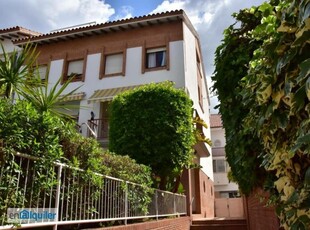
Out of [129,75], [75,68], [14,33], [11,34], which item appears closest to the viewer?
[129,75]

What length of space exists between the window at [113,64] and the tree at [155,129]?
6843 millimetres

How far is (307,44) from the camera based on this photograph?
1891 mm

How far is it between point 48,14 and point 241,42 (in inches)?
400

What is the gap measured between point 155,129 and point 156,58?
26.2 feet

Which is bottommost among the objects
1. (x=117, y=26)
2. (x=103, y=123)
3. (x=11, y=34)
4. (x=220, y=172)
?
(x=220, y=172)

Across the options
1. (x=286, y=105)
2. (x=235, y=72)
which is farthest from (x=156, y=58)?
(x=286, y=105)

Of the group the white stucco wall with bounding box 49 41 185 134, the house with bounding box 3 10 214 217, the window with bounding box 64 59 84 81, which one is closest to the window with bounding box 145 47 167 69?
the house with bounding box 3 10 214 217

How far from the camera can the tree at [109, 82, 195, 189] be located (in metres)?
11.0

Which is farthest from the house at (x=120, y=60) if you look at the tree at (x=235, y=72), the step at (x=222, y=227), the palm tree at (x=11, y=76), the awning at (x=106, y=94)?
the tree at (x=235, y=72)

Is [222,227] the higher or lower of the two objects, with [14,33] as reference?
lower

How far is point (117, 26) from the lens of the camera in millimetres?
18859

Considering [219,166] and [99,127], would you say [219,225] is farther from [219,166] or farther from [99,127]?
[219,166]

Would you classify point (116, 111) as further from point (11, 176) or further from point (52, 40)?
point (52, 40)

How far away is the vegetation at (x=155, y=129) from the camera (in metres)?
11.0
